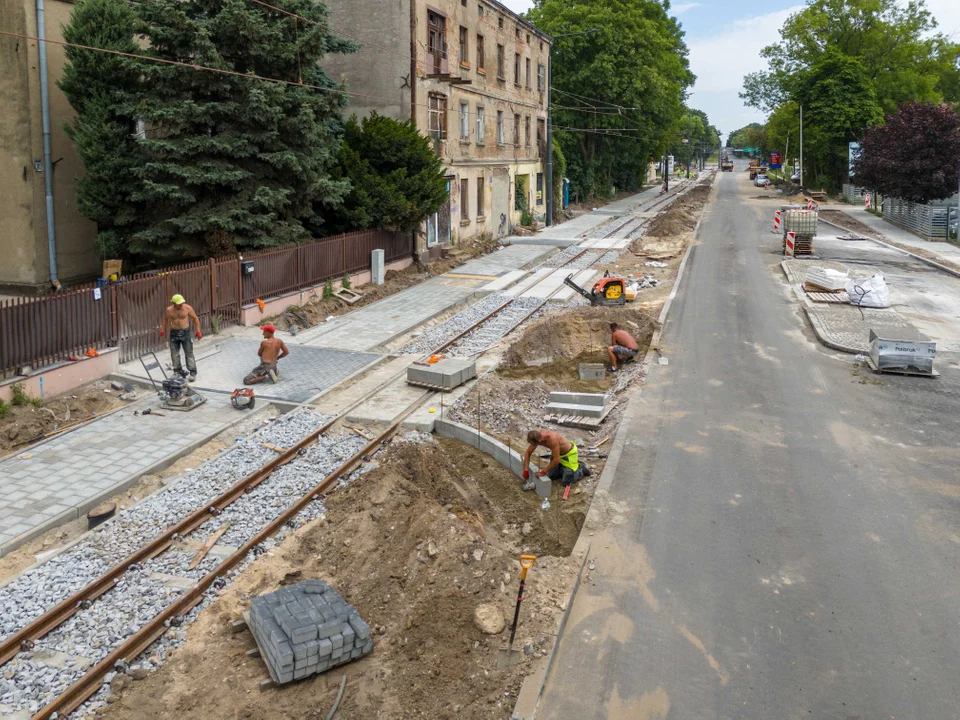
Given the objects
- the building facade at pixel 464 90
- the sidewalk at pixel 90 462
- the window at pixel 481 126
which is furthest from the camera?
the window at pixel 481 126

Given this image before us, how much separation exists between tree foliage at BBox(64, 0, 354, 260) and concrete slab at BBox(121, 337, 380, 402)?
3931mm

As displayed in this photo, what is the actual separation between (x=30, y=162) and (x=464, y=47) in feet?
60.5

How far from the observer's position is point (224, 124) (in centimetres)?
2102

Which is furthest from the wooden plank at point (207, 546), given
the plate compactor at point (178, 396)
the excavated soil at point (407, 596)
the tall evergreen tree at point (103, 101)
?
the tall evergreen tree at point (103, 101)

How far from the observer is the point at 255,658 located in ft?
24.3

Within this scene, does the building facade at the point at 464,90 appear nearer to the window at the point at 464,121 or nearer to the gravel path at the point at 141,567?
the window at the point at 464,121

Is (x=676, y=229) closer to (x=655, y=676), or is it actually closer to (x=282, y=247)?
(x=282, y=247)

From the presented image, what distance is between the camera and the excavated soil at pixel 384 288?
21031 mm

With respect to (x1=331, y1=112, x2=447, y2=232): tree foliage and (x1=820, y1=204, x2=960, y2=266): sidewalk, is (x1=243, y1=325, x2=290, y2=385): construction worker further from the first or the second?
(x1=820, y1=204, x2=960, y2=266): sidewalk

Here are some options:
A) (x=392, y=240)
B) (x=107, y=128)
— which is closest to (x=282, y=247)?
(x=107, y=128)

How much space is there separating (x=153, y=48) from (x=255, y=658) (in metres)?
17.6

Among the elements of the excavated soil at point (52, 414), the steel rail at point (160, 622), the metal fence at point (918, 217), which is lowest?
the steel rail at point (160, 622)

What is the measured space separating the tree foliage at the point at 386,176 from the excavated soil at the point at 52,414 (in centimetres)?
1182

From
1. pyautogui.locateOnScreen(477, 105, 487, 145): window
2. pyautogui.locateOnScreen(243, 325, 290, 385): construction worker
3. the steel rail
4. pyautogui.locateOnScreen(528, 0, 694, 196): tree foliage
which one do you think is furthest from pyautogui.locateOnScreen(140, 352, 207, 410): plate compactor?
pyautogui.locateOnScreen(528, 0, 694, 196): tree foliage
